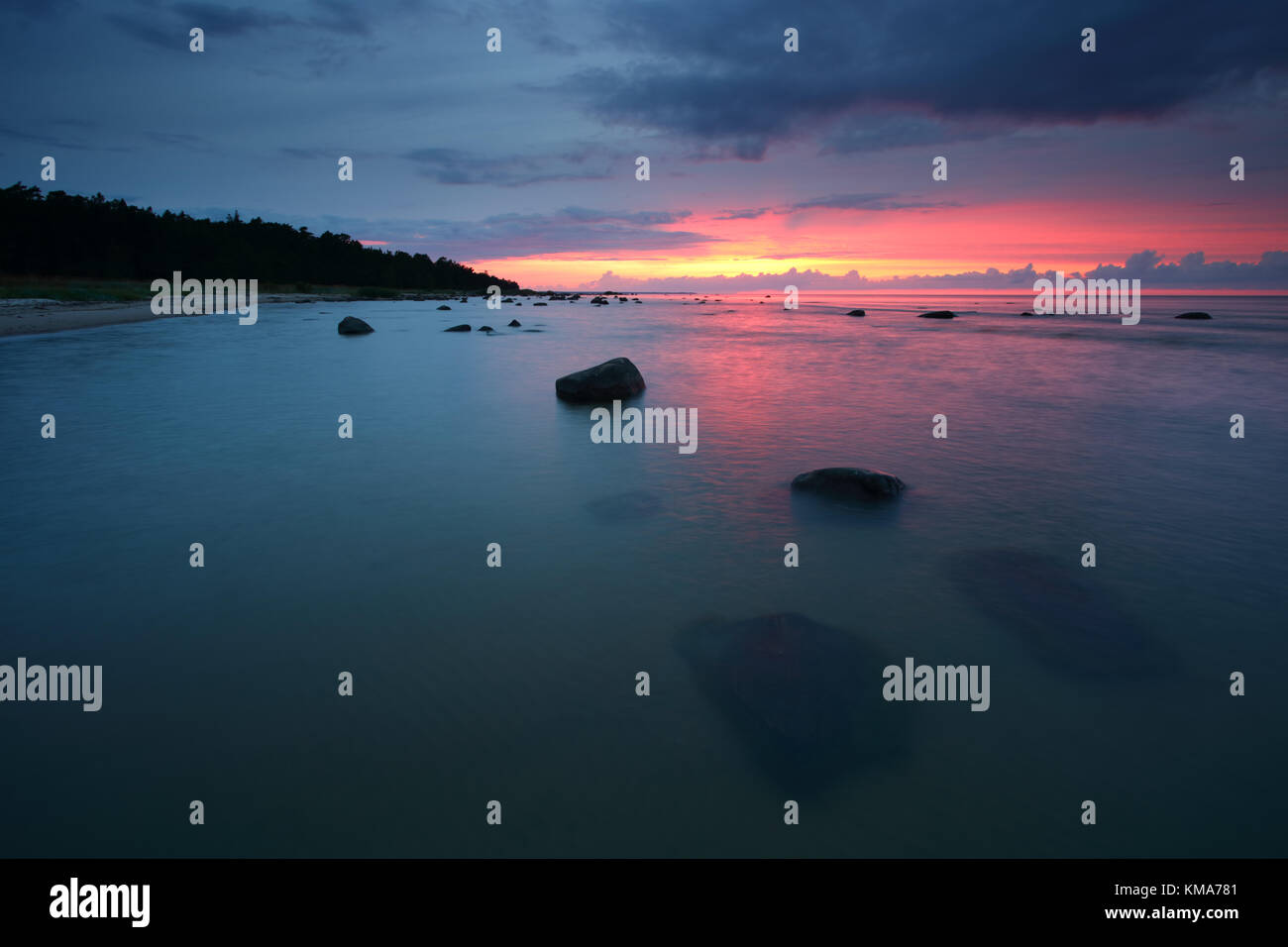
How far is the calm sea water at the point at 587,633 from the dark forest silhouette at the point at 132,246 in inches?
3135

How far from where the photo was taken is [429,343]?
31781 mm

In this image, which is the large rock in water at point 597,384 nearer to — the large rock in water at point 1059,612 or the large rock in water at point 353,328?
the large rock in water at point 1059,612

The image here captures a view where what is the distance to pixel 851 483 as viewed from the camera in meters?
8.18

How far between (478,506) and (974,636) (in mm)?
5822

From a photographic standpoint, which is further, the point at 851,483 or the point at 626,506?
the point at 851,483

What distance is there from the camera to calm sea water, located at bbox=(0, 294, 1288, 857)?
127 inches

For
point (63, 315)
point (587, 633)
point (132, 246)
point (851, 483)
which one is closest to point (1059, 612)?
point (851, 483)

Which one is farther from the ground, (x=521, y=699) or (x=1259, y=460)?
(x=1259, y=460)

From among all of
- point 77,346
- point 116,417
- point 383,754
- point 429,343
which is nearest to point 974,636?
point 383,754

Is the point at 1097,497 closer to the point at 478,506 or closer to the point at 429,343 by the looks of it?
the point at 478,506

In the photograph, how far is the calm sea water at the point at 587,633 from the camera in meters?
3.22

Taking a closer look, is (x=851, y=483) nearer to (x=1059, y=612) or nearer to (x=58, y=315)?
(x=1059, y=612)

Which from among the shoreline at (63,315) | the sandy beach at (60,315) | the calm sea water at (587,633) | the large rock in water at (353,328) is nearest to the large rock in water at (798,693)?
the calm sea water at (587,633)

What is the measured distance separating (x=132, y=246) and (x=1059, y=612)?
10277 centimetres
